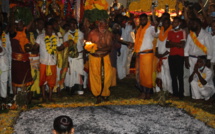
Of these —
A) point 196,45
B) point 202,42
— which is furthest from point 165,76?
point 202,42

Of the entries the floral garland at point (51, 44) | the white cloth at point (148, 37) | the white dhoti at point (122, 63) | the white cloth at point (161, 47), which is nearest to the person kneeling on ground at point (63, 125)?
the floral garland at point (51, 44)

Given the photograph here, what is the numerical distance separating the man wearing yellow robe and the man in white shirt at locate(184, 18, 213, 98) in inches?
85.2

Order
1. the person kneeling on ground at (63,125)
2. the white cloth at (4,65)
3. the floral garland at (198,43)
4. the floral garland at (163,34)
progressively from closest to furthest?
the person kneeling on ground at (63,125)
the white cloth at (4,65)
the floral garland at (198,43)
the floral garland at (163,34)

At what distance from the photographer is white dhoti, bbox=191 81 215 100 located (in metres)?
8.12

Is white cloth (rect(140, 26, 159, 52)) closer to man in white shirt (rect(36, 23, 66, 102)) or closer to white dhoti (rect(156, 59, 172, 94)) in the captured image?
white dhoti (rect(156, 59, 172, 94))

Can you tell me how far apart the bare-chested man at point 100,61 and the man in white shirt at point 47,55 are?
95cm

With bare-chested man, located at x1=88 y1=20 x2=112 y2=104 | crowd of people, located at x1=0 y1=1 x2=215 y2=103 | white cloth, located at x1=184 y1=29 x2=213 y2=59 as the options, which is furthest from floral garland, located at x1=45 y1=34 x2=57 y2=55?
white cloth, located at x1=184 y1=29 x2=213 y2=59

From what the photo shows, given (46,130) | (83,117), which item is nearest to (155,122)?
(83,117)

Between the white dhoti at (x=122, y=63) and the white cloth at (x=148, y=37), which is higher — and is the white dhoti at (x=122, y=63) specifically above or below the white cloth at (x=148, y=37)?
below

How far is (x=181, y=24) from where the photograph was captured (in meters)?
8.63

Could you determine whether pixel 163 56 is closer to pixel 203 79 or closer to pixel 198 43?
pixel 198 43

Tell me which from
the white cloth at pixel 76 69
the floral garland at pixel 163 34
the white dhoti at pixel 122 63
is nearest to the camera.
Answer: the floral garland at pixel 163 34

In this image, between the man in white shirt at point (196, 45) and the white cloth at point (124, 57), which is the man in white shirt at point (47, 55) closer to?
the man in white shirt at point (196, 45)

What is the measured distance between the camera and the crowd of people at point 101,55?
7613mm
